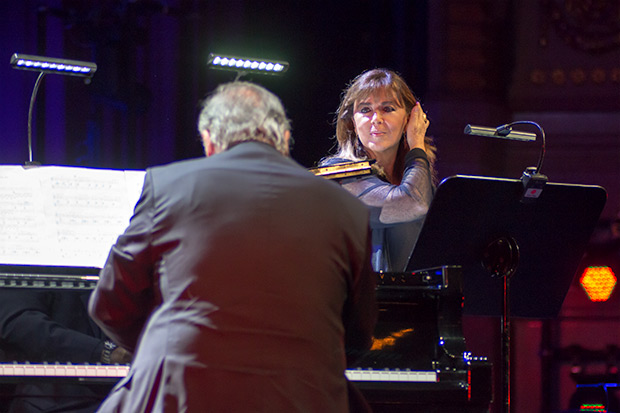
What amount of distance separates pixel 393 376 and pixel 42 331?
118 cm

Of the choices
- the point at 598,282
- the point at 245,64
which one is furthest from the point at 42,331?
the point at 598,282

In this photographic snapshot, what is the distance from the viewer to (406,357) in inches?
103

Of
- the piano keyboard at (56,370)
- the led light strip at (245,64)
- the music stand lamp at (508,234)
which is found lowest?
the piano keyboard at (56,370)

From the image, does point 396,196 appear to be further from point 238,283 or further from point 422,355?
point 238,283

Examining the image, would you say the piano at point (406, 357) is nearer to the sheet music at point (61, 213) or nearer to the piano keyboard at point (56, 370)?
the piano keyboard at point (56, 370)

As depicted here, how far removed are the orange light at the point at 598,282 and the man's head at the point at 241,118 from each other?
5.49 metres

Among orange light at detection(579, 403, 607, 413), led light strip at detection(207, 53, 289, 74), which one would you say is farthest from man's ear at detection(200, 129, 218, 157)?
orange light at detection(579, 403, 607, 413)

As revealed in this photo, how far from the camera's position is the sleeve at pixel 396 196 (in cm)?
304

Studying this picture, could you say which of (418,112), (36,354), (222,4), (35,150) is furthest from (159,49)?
(36,354)

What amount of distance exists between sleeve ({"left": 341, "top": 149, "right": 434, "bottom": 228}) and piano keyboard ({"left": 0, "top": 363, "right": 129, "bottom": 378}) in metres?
1.12

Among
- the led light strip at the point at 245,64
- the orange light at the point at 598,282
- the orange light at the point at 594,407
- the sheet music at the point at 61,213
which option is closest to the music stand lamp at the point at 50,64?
the led light strip at the point at 245,64

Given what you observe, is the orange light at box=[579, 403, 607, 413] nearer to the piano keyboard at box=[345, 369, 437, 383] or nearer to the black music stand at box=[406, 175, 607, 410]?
the black music stand at box=[406, 175, 607, 410]

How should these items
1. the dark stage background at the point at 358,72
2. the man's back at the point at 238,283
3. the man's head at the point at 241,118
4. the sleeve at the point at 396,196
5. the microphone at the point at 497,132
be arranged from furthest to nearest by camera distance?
the dark stage background at the point at 358,72, the sleeve at the point at 396,196, the microphone at the point at 497,132, the man's head at the point at 241,118, the man's back at the point at 238,283

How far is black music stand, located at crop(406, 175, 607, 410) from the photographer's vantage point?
8.31 ft
